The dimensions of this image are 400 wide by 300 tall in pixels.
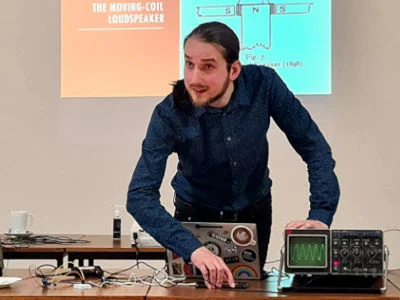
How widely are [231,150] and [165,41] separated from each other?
6.95 feet

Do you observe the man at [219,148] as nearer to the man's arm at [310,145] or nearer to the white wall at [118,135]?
the man's arm at [310,145]

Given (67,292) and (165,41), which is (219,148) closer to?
(67,292)

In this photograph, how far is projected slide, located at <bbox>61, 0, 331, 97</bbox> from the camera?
4.06 metres

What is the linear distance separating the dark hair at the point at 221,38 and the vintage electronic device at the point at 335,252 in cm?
56

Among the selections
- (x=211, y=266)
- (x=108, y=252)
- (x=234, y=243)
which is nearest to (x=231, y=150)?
(x=234, y=243)

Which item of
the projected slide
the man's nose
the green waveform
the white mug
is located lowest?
the white mug

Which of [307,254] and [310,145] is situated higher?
[310,145]

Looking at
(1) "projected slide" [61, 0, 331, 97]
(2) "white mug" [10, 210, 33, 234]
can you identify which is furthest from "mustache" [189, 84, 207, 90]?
(1) "projected slide" [61, 0, 331, 97]

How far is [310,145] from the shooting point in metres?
2.21

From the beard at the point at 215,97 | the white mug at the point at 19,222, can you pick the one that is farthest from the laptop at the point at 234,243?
the white mug at the point at 19,222

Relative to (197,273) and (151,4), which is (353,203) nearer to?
(151,4)

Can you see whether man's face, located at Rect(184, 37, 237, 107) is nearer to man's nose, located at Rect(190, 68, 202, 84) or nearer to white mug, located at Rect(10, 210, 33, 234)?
man's nose, located at Rect(190, 68, 202, 84)

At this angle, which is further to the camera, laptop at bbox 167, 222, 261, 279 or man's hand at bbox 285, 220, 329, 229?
laptop at bbox 167, 222, 261, 279

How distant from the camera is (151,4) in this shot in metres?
4.16
